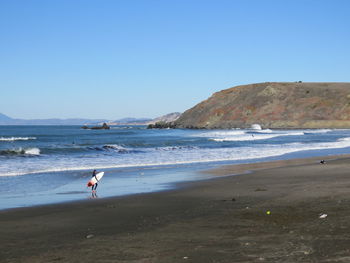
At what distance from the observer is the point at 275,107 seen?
141 m

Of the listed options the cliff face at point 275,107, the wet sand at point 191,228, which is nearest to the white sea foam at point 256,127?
the cliff face at point 275,107

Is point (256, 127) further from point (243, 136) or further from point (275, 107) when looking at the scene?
point (243, 136)

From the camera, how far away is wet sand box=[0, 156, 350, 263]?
272 inches

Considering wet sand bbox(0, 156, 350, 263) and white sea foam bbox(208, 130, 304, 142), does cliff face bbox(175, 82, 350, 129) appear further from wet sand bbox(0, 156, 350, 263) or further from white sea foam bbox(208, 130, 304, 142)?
wet sand bbox(0, 156, 350, 263)

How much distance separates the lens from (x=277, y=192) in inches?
544

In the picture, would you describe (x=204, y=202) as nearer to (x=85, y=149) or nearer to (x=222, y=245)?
(x=222, y=245)

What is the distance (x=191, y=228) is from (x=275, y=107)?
5342 inches

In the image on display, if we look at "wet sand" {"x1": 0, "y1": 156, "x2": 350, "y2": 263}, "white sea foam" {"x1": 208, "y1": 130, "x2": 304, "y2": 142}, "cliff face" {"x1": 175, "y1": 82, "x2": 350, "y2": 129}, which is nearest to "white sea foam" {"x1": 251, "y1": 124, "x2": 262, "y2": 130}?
"cliff face" {"x1": 175, "y1": 82, "x2": 350, "y2": 129}

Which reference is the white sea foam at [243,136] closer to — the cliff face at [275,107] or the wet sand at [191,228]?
the cliff face at [275,107]

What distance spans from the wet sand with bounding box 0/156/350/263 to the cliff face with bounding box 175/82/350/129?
11351 centimetres

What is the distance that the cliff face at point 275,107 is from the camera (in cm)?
12850

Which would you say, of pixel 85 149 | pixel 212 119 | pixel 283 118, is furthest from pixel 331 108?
pixel 85 149

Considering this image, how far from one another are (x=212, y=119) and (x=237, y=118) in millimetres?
9795

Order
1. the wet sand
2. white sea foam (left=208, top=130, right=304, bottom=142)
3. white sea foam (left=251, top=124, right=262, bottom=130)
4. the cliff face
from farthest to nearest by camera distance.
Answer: white sea foam (left=251, top=124, right=262, bottom=130) → the cliff face → white sea foam (left=208, top=130, right=304, bottom=142) → the wet sand
